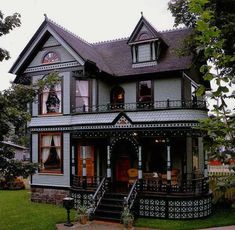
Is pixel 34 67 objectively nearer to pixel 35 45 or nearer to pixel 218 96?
pixel 35 45

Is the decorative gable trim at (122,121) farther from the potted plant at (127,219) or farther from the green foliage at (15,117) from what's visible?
the green foliage at (15,117)

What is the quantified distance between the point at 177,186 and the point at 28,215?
776 cm

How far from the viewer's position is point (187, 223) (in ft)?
51.1

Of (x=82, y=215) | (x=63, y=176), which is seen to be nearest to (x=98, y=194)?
(x=82, y=215)

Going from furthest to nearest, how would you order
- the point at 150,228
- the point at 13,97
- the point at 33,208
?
the point at 33,208
the point at 150,228
the point at 13,97

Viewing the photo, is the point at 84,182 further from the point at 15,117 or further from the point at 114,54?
the point at 114,54

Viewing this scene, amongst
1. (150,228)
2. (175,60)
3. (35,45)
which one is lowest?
(150,228)

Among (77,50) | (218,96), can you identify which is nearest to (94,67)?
(77,50)

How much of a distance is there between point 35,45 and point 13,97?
37.5 feet

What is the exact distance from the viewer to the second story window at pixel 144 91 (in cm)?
2098

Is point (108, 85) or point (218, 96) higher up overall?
point (108, 85)

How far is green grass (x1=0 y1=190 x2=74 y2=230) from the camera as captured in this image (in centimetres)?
1546

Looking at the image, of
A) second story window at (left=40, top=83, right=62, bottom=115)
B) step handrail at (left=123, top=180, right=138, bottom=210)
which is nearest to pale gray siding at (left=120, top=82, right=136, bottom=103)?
second story window at (left=40, top=83, right=62, bottom=115)

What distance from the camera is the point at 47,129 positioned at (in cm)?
2117
